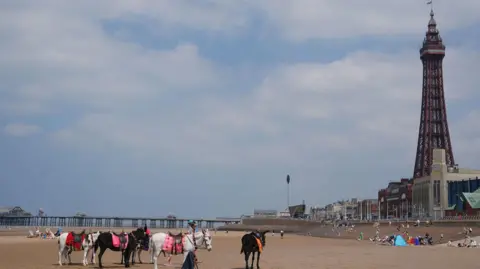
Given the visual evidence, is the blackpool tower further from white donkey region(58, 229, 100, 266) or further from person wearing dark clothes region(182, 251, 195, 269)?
person wearing dark clothes region(182, 251, 195, 269)

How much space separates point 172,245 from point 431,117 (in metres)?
142

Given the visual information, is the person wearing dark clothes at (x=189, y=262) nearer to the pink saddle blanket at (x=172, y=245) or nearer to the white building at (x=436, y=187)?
the pink saddle blanket at (x=172, y=245)

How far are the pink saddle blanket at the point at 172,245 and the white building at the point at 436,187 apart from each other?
316 ft

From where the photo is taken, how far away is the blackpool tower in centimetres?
14938

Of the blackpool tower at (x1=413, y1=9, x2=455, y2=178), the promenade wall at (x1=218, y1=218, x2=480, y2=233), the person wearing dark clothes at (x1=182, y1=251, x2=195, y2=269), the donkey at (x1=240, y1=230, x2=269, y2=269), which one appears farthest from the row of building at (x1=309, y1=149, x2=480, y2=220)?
the person wearing dark clothes at (x1=182, y1=251, x2=195, y2=269)

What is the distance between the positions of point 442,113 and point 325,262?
448 ft

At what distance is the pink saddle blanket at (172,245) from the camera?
21.3 m

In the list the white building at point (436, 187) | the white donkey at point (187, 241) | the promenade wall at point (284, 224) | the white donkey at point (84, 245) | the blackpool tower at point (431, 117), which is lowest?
the promenade wall at point (284, 224)

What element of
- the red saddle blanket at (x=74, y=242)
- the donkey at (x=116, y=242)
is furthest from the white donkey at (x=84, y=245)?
the donkey at (x=116, y=242)

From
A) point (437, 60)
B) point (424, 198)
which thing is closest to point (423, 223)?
point (424, 198)

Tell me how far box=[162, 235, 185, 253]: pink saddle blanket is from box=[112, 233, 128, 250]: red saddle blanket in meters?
2.36

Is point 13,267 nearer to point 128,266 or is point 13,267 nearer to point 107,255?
point 128,266

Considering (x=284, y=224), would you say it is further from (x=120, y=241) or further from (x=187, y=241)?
(x=187, y=241)

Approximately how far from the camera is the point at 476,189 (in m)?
104
